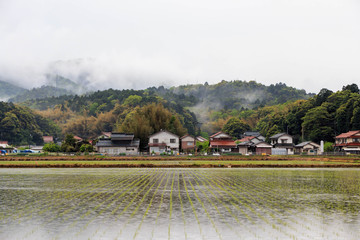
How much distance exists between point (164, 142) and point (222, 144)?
42.6ft

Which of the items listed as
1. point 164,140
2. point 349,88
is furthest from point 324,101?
point 164,140

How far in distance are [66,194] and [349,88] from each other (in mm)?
86514

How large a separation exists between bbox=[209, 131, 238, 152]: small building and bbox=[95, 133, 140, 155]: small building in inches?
677

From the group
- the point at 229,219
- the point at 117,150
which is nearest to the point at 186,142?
the point at 117,150

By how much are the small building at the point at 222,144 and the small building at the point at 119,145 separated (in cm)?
1721

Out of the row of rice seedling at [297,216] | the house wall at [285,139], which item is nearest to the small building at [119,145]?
the house wall at [285,139]

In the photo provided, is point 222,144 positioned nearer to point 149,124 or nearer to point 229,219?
point 149,124

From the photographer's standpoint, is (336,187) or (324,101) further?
(324,101)

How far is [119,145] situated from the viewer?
7475 cm

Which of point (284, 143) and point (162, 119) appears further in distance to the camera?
point (162, 119)

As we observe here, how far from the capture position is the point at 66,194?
17891 millimetres

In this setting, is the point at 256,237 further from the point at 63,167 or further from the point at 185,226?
the point at 63,167

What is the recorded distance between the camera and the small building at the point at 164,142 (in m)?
78.8

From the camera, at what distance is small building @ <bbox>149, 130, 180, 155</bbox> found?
78.8 metres
